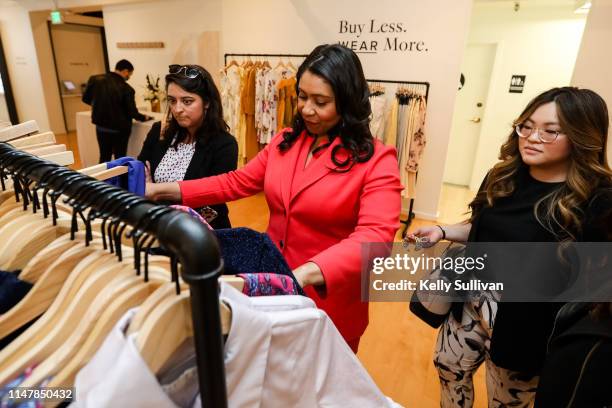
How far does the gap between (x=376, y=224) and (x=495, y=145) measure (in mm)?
5312

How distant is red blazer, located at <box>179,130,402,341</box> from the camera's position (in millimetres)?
1041

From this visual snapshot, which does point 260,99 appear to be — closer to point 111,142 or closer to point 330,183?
point 111,142

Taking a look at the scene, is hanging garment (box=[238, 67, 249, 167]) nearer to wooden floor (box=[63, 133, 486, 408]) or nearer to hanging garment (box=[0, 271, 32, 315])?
wooden floor (box=[63, 133, 486, 408])

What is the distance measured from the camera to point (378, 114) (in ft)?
12.8

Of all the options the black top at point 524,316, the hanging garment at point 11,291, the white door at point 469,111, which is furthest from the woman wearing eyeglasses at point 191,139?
the white door at point 469,111

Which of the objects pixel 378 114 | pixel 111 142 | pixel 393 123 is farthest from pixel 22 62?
pixel 393 123

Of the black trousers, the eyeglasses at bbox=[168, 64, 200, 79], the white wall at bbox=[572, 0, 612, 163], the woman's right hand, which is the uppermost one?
the white wall at bbox=[572, 0, 612, 163]

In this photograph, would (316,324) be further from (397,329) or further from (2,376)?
(397,329)

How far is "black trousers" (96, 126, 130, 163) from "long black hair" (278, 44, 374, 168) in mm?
4563

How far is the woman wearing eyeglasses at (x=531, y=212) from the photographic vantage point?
113cm

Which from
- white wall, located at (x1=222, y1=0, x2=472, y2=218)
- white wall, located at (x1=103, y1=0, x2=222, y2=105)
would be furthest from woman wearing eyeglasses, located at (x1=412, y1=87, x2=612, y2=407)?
white wall, located at (x1=103, y1=0, x2=222, y2=105)

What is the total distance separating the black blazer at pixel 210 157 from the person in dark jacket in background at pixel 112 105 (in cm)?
344

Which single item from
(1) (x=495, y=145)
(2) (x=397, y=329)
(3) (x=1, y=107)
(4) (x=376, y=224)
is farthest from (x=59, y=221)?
(3) (x=1, y=107)

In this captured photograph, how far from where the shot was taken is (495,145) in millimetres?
5480
